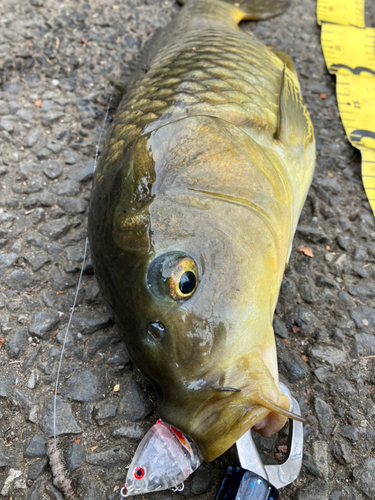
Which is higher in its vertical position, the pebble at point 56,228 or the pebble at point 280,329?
the pebble at point 56,228

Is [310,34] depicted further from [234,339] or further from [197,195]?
[234,339]

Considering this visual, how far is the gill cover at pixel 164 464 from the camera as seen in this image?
1.46m

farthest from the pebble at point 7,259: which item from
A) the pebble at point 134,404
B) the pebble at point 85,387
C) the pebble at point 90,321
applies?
the pebble at point 134,404

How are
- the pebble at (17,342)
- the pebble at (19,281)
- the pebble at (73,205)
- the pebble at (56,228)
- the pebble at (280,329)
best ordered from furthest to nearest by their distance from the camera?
the pebble at (73,205), the pebble at (56,228), the pebble at (19,281), the pebble at (280,329), the pebble at (17,342)

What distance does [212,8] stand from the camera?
331 centimetres

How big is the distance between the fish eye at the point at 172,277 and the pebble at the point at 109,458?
81 cm

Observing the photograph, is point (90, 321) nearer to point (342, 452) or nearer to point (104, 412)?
point (104, 412)

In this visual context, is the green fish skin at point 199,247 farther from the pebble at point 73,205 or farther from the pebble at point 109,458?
the pebble at point 73,205

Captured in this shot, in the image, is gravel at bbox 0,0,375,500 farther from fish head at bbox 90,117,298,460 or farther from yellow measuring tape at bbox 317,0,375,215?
fish head at bbox 90,117,298,460

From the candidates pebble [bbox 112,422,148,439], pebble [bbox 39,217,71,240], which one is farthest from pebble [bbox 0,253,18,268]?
pebble [bbox 112,422,148,439]

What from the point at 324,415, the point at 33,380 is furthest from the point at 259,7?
the point at 33,380

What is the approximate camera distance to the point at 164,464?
1467 mm

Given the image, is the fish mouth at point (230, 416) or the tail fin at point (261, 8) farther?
the tail fin at point (261, 8)

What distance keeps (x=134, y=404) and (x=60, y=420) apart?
334 millimetres
